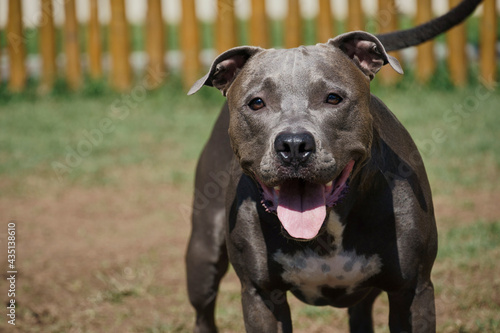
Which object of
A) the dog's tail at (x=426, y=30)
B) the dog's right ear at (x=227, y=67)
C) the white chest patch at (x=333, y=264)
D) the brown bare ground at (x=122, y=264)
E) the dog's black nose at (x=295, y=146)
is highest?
the dog's tail at (x=426, y=30)

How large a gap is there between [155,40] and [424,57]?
11.5 ft

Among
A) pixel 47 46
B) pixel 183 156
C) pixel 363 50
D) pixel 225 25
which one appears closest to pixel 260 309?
pixel 363 50

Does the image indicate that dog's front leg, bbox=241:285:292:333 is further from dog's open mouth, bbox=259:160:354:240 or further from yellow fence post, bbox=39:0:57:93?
yellow fence post, bbox=39:0:57:93

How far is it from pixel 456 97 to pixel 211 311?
6.07 metres

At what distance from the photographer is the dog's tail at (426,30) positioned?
4125 mm

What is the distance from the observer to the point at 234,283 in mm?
5508

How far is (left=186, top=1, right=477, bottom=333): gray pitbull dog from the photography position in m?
2.98

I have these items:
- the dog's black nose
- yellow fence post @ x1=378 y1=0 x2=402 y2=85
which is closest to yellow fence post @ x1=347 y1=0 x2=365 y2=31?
yellow fence post @ x1=378 y1=0 x2=402 y2=85

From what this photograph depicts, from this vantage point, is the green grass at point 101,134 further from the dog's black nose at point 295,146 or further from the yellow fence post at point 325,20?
the dog's black nose at point 295,146

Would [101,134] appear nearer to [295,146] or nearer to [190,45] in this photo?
[190,45]

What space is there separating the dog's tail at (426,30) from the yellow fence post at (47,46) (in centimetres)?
711

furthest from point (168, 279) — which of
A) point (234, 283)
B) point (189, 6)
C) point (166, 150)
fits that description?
point (189, 6)

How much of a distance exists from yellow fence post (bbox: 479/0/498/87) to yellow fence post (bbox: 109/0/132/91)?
181 inches

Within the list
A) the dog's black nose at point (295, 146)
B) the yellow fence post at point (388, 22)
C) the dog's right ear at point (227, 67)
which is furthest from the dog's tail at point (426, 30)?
the yellow fence post at point (388, 22)
